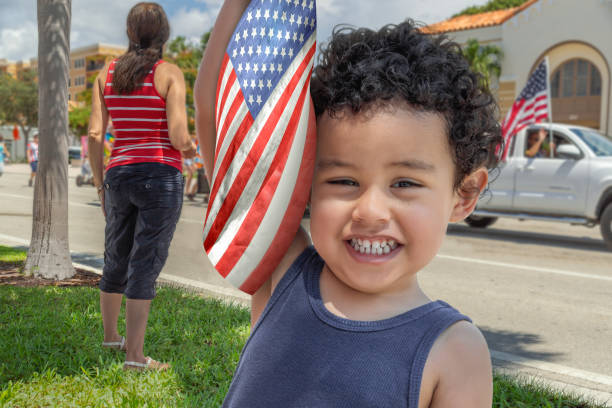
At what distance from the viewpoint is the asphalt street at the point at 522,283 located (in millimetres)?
4297

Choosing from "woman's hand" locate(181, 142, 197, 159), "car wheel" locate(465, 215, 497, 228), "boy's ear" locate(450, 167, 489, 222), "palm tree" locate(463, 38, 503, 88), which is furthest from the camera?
"palm tree" locate(463, 38, 503, 88)

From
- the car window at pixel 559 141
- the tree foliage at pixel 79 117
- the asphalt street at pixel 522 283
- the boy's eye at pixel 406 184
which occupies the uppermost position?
the tree foliage at pixel 79 117

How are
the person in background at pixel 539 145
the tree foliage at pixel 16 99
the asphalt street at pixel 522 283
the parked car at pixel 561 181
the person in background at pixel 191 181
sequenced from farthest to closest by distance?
the tree foliage at pixel 16 99 → the person in background at pixel 191 181 → the person in background at pixel 539 145 → the parked car at pixel 561 181 → the asphalt street at pixel 522 283

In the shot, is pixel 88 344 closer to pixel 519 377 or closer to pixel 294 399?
pixel 519 377

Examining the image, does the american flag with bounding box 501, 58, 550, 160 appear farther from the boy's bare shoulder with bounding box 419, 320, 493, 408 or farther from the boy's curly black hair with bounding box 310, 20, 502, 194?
the boy's bare shoulder with bounding box 419, 320, 493, 408

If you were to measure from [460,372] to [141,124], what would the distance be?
2679mm

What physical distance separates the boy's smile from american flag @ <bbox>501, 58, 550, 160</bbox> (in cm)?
1042

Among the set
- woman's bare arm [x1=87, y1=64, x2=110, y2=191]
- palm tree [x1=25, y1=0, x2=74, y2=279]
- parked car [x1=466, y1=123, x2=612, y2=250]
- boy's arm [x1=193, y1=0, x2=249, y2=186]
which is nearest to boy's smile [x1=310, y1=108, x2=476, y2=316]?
boy's arm [x1=193, y1=0, x2=249, y2=186]

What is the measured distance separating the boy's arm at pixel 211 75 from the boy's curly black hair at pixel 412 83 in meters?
0.20

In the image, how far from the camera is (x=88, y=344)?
3.79 metres

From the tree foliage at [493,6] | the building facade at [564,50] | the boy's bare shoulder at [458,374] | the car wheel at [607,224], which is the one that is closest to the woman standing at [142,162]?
the boy's bare shoulder at [458,374]

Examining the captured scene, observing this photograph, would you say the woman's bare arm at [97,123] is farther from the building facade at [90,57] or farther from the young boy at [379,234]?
the building facade at [90,57]

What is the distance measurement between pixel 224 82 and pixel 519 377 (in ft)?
10.1

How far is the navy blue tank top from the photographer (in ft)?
3.68
